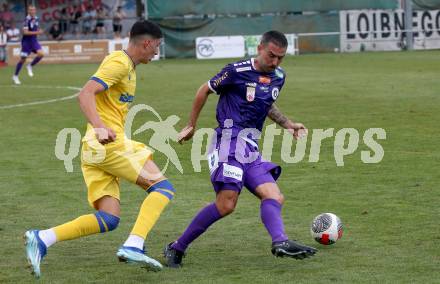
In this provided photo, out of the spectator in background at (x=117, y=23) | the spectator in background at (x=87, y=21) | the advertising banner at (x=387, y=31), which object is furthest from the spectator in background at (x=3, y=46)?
the advertising banner at (x=387, y=31)

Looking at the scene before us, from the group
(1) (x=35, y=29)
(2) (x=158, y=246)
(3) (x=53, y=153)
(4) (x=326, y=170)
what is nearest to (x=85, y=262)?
(2) (x=158, y=246)

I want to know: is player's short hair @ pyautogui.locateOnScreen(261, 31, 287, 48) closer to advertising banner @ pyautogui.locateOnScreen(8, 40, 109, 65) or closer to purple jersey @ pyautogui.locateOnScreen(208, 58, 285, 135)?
purple jersey @ pyautogui.locateOnScreen(208, 58, 285, 135)

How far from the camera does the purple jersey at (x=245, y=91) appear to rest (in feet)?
26.1

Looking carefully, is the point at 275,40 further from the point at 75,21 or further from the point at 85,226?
the point at 75,21

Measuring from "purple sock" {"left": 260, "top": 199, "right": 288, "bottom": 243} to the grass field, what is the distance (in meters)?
0.28

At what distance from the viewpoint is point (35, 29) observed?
3134 cm

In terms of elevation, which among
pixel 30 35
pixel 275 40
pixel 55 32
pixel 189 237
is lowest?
pixel 55 32

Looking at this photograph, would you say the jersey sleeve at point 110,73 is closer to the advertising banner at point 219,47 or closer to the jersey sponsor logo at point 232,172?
the jersey sponsor logo at point 232,172

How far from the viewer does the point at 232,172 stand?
7781mm

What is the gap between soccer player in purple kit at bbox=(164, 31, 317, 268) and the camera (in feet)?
25.5

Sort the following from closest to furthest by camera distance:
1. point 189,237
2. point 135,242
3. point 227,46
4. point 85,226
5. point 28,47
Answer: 1. point 135,242
2. point 85,226
3. point 189,237
4. point 28,47
5. point 227,46

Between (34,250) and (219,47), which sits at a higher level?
(34,250)

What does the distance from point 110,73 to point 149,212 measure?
3.68 feet

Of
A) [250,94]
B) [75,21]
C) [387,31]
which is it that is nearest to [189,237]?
[250,94]
